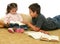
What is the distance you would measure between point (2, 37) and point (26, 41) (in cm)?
27

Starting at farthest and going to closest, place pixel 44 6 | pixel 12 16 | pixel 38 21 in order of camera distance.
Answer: pixel 44 6, pixel 12 16, pixel 38 21

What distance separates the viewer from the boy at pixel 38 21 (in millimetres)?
2271

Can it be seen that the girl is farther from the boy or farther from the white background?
the white background

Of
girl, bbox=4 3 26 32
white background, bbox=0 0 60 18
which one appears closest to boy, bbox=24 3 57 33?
girl, bbox=4 3 26 32

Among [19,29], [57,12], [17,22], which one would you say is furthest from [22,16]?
[57,12]

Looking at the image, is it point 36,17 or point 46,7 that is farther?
point 46,7

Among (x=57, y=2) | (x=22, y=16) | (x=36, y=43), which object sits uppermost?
(x=57, y=2)

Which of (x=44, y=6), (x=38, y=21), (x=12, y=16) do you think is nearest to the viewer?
(x=38, y=21)

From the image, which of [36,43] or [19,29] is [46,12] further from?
[36,43]

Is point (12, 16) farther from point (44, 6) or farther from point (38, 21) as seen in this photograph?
point (44, 6)

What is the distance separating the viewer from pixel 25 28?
2297 mm

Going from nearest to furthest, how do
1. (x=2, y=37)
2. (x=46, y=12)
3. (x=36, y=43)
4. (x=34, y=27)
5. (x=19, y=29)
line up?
(x=36, y=43) < (x=2, y=37) < (x=19, y=29) < (x=34, y=27) < (x=46, y=12)

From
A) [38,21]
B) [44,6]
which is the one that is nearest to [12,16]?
[38,21]

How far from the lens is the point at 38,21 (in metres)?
2.28
